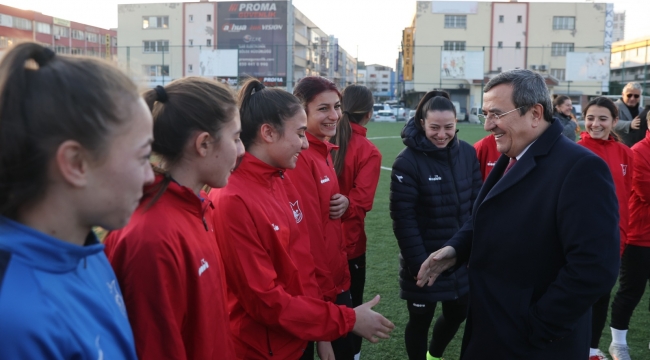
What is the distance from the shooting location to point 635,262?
178 inches

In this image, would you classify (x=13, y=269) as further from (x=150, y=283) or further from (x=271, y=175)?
(x=271, y=175)

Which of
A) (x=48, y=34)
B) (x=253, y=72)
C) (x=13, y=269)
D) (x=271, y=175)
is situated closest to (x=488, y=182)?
(x=271, y=175)

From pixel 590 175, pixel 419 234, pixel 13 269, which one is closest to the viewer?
pixel 13 269

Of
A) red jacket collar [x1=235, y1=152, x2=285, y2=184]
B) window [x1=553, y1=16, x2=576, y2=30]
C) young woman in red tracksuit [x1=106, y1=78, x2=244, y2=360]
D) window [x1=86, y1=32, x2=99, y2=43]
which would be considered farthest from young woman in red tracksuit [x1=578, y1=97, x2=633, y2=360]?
window [x1=86, y1=32, x2=99, y2=43]

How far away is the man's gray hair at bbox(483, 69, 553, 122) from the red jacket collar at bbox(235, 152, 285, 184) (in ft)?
4.03

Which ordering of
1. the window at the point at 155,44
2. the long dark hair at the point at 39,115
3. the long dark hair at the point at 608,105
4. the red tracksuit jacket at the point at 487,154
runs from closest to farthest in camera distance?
the long dark hair at the point at 39,115
the long dark hair at the point at 608,105
the red tracksuit jacket at the point at 487,154
the window at the point at 155,44

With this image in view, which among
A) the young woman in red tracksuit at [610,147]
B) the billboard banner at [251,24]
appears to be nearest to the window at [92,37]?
the billboard banner at [251,24]

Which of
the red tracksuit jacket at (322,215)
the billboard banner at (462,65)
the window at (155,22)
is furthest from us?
the window at (155,22)

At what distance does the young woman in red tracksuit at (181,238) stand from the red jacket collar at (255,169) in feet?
1.34

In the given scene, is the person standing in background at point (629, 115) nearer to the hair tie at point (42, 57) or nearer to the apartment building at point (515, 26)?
the hair tie at point (42, 57)

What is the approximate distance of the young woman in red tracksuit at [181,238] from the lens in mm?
1597

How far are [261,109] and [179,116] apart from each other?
0.81 m

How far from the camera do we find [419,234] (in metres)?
3.87

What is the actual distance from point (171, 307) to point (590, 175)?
1751mm
